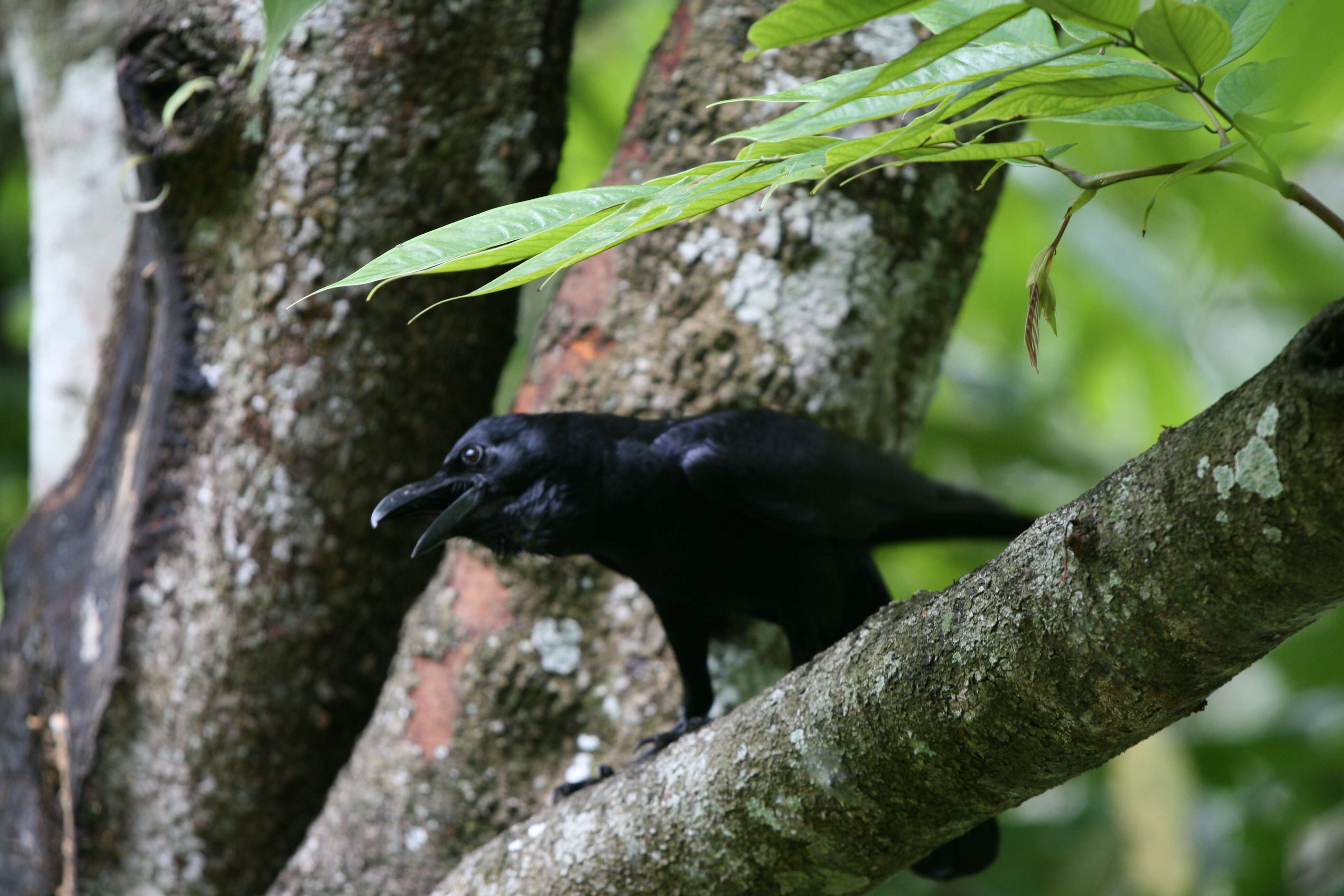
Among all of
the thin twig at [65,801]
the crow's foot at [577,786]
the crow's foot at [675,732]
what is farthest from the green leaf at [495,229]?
the thin twig at [65,801]

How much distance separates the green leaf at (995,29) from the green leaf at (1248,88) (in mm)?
120

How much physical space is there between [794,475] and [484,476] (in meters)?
0.49

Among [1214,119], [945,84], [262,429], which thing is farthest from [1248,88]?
[262,429]

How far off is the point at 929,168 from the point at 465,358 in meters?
0.94

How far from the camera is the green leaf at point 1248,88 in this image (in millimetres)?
733

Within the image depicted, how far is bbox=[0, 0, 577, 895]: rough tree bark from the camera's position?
6.35ft

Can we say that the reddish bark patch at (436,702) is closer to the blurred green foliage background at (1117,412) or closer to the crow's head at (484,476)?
the crow's head at (484,476)

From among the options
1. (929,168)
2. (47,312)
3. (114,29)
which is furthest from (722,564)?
(114,29)

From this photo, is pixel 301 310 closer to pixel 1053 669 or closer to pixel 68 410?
pixel 68 410

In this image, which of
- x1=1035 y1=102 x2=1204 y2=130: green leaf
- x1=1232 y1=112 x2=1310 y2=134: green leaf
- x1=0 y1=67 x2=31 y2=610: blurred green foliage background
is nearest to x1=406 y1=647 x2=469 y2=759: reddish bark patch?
x1=1035 y1=102 x2=1204 y2=130: green leaf

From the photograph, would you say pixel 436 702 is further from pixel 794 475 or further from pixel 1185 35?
pixel 1185 35

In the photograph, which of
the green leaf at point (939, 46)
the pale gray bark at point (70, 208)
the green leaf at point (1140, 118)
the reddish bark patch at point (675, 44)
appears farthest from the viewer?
the pale gray bark at point (70, 208)

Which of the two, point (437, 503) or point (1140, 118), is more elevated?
point (1140, 118)

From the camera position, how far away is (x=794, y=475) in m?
1.68
